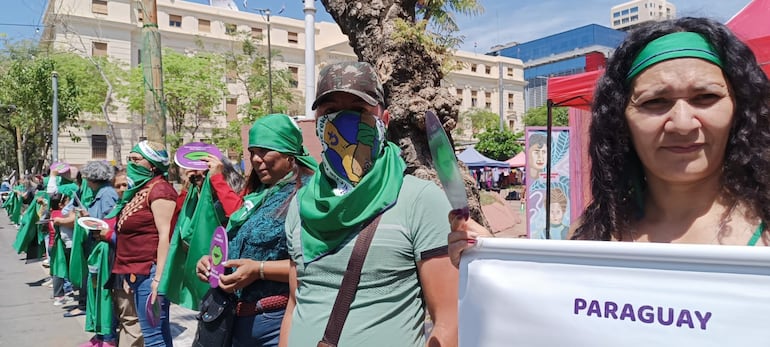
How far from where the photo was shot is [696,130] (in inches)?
47.6

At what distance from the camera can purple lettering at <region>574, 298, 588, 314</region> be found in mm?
1148

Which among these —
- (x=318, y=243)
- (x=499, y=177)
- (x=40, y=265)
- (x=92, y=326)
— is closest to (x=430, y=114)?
(x=318, y=243)

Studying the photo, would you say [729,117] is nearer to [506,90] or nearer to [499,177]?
[499,177]

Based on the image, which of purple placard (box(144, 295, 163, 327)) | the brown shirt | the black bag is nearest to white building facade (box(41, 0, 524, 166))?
the brown shirt

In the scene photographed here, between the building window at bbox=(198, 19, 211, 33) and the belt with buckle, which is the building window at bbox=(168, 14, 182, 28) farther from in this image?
the belt with buckle

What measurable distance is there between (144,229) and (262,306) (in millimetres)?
2009

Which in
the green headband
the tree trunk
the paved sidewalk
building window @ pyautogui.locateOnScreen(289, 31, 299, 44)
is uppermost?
building window @ pyautogui.locateOnScreen(289, 31, 299, 44)

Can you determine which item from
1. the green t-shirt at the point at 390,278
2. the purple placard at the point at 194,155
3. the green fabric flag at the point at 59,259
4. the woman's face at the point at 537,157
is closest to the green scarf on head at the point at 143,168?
the purple placard at the point at 194,155

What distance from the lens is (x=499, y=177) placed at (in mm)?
33438

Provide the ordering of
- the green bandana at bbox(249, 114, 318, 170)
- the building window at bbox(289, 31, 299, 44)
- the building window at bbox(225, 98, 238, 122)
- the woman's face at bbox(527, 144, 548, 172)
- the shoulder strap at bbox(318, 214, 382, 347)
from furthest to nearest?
the building window at bbox(289, 31, 299, 44) < the building window at bbox(225, 98, 238, 122) < the woman's face at bbox(527, 144, 548, 172) < the green bandana at bbox(249, 114, 318, 170) < the shoulder strap at bbox(318, 214, 382, 347)

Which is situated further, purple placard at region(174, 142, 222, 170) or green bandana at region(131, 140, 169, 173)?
green bandana at region(131, 140, 169, 173)

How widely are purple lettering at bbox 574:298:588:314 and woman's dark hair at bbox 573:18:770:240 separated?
36 centimetres

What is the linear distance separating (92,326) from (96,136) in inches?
1518

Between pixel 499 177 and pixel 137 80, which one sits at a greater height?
pixel 137 80
